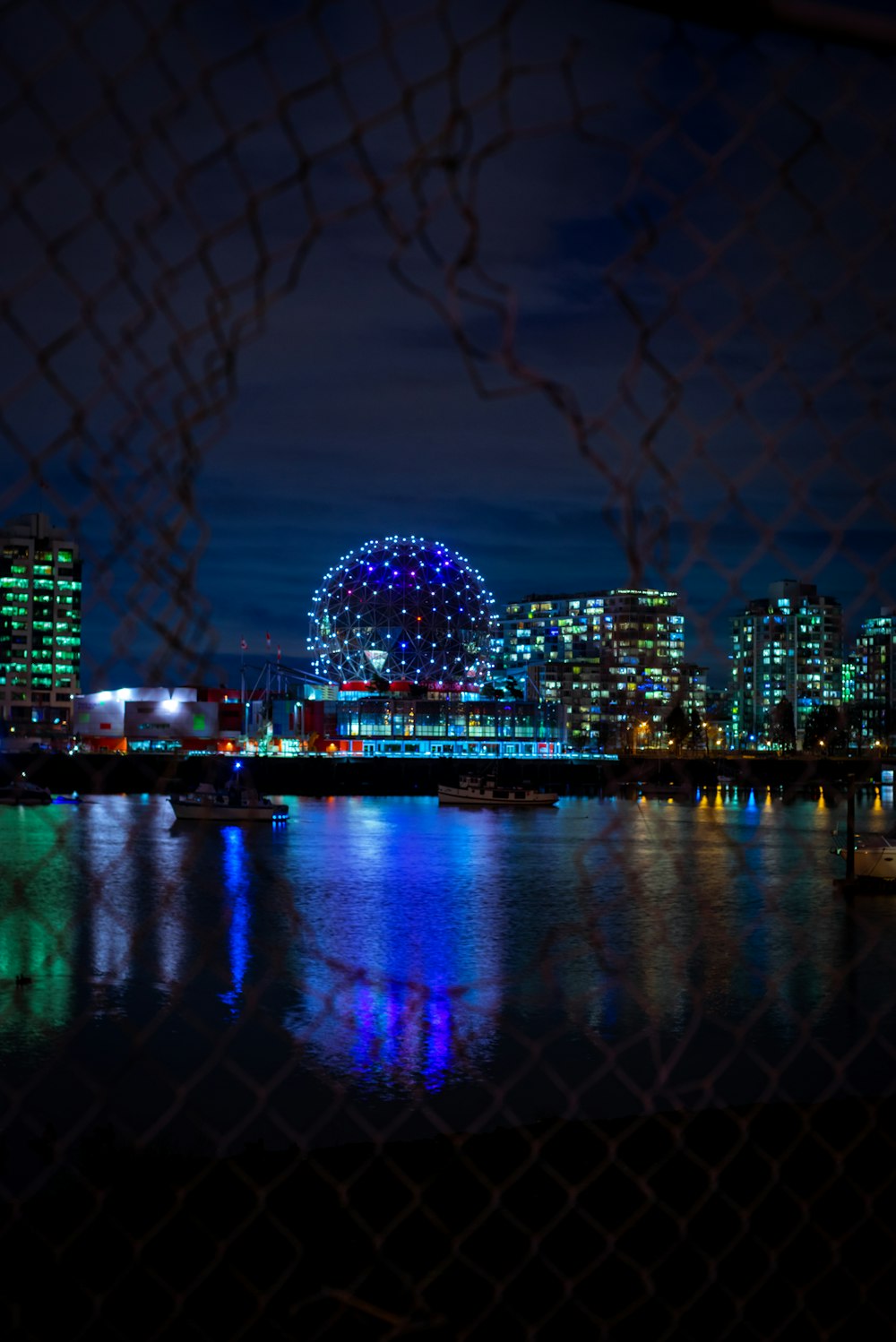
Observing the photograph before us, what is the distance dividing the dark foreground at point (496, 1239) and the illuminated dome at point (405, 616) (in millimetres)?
77538

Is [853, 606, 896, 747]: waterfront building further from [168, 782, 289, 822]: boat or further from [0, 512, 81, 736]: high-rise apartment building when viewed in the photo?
[168, 782, 289, 822]: boat

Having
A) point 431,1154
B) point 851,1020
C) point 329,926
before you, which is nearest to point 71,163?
point 431,1154

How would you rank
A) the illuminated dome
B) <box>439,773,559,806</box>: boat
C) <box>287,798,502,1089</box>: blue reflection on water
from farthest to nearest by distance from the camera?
the illuminated dome
<box>439,773,559,806</box>: boat
<box>287,798,502,1089</box>: blue reflection on water

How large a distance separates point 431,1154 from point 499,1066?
20.5 ft

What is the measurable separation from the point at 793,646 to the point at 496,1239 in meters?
5.13

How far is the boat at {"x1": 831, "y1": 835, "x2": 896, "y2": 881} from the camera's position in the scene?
32938 mm

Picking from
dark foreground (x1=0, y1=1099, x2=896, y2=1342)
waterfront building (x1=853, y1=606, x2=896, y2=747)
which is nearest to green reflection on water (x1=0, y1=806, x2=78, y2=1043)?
dark foreground (x1=0, y1=1099, x2=896, y2=1342)

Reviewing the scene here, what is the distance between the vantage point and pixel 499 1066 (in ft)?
48.0

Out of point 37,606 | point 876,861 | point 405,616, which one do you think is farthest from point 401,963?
point 405,616

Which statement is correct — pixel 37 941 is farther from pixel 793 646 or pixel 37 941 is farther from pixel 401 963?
pixel 793 646

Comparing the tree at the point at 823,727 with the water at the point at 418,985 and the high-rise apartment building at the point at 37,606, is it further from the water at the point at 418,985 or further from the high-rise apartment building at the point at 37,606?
the high-rise apartment building at the point at 37,606

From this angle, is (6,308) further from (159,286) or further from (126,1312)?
(126,1312)

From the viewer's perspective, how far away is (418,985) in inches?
788

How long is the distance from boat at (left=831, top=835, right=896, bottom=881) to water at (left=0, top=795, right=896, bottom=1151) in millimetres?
1170
